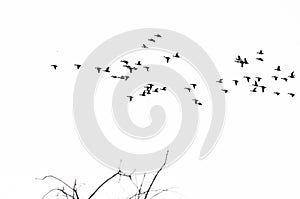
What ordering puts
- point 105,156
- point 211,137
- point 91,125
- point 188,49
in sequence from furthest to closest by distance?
1. point 188,49
2. point 211,137
3. point 91,125
4. point 105,156

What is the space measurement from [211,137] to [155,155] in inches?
150

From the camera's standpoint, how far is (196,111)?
28.6 meters

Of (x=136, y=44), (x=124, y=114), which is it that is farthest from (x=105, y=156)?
(x=136, y=44)

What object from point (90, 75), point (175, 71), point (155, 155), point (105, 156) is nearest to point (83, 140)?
point (105, 156)

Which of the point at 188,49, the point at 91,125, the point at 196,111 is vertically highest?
the point at 188,49

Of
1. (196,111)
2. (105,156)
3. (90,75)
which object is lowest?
(105,156)

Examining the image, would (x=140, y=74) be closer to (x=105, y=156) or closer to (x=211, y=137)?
(x=211, y=137)

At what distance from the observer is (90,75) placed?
2953 cm

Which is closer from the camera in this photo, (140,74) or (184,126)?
(184,126)

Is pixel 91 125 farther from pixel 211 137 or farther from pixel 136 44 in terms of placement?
pixel 136 44

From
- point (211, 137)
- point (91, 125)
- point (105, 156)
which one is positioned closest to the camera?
point (105, 156)

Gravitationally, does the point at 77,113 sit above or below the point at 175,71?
below

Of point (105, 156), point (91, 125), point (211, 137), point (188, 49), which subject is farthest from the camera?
point (188, 49)

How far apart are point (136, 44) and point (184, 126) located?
853cm
